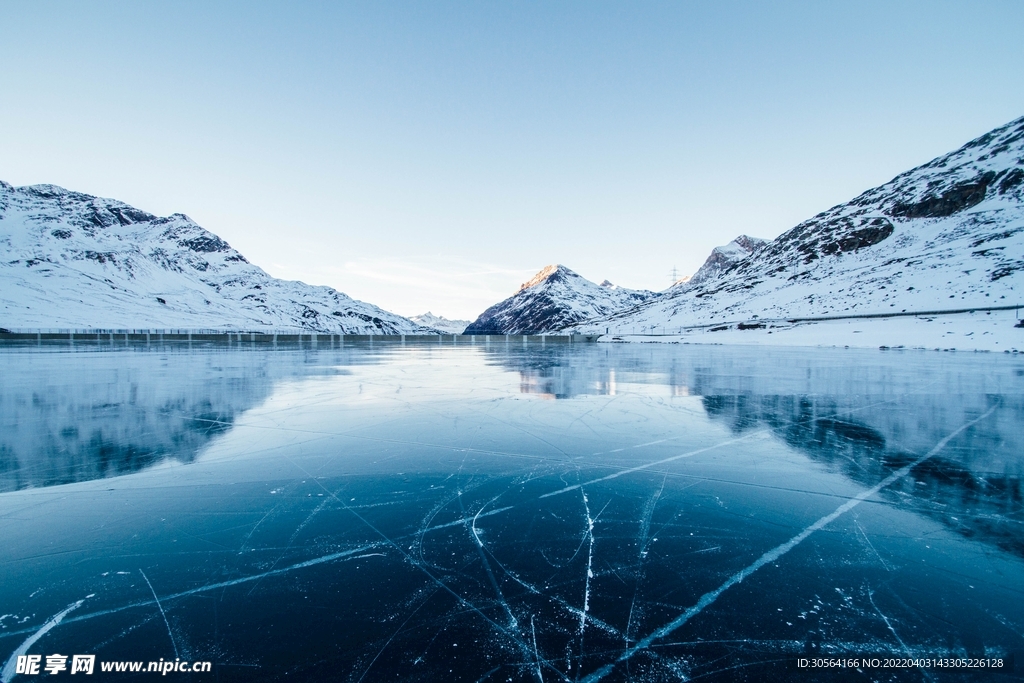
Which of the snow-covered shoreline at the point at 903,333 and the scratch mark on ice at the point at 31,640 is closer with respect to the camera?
the scratch mark on ice at the point at 31,640

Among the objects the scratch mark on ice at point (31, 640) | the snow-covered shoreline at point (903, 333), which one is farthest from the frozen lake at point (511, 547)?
the snow-covered shoreline at point (903, 333)

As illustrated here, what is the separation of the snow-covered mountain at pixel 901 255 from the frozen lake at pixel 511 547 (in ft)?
248

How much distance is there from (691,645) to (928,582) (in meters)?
1.84

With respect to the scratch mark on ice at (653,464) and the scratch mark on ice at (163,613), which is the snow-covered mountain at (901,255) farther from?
the scratch mark on ice at (163,613)

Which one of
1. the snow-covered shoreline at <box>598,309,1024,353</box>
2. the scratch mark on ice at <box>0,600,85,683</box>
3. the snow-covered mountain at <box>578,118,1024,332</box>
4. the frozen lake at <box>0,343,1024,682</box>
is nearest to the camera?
the scratch mark on ice at <box>0,600,85,683</box>

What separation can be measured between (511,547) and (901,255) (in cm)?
13534

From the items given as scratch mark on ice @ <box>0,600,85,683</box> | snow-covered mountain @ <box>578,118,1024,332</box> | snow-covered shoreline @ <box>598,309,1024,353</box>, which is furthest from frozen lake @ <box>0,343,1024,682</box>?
snow-covered mountain @ <box>578,118,1024,332</box>

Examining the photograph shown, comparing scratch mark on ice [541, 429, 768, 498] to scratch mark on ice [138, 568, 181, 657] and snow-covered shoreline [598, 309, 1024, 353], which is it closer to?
scratch mark on ice [138, 568, 181, 657]

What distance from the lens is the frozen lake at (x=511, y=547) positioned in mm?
2299

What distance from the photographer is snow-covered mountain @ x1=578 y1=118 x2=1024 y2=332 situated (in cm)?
7212

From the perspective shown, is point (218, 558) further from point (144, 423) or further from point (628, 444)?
point (144, 423)

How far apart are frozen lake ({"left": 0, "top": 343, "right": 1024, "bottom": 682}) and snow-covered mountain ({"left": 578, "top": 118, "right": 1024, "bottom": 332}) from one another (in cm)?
7562

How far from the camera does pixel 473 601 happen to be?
8.81ft

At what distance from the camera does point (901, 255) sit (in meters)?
102
